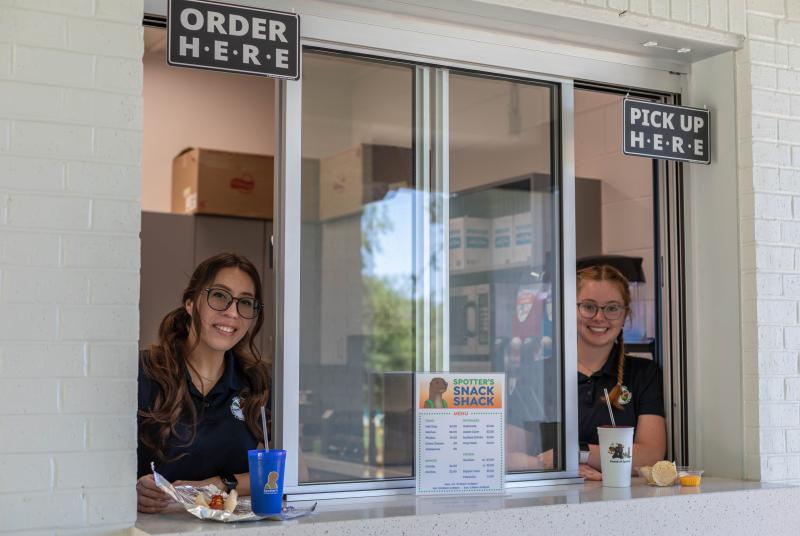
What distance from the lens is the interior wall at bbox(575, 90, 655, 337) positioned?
A: 413cm

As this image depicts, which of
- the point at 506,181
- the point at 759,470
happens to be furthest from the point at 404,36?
the point at 759,470

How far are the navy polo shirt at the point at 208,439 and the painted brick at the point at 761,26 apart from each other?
6.69 ft

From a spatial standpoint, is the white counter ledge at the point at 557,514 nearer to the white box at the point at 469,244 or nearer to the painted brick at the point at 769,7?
the white box at the point at 469,244

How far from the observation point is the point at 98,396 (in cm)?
237

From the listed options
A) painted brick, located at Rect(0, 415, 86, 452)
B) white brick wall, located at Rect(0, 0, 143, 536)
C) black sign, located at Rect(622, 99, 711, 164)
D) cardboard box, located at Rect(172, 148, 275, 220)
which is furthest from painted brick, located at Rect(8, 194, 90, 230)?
cardboard box, located at Rect(172, 148, 275, 220)

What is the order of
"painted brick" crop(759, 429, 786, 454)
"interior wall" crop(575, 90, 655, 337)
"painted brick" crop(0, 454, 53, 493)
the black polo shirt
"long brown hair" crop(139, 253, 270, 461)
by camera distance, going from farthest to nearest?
Result: "interior wall" crop(575, 90, 655, 337) < the black polo shirt < "painted brick" crop(759, 429, 786, 454) < "long brown hair" crop(139, 253, 270, 461) < "painted brick" crop(0, 454, 53, 493)

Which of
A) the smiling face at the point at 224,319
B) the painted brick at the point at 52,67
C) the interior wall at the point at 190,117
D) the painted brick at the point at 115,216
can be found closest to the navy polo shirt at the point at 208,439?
the smiling face at the point at 224,319

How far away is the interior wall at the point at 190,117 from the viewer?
628 cm

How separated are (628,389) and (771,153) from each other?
0.92 metres

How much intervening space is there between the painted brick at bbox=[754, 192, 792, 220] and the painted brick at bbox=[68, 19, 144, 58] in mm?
2009

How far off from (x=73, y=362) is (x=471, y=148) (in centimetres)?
180

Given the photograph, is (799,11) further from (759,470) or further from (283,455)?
(283,455)

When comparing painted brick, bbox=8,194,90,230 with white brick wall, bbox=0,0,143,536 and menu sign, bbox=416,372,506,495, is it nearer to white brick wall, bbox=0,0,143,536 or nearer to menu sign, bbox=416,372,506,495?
white brick wall, bbox=0,0,143,536

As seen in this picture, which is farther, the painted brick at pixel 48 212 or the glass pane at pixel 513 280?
the glass pane at pixel 513 280
